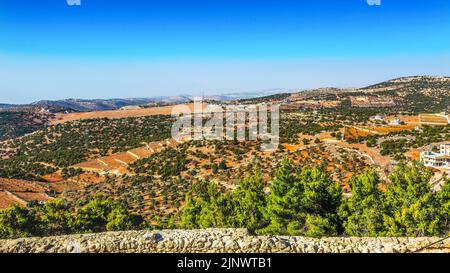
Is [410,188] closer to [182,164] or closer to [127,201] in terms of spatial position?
[127,201]

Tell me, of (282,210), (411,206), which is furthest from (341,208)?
(411,206)

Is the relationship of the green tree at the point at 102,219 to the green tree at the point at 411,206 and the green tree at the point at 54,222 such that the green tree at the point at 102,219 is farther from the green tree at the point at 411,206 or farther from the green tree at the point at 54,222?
the green tree at the point at 411,206

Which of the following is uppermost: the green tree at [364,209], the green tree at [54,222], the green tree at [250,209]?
the green tree at [364,209]

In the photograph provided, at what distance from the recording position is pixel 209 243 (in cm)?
1003

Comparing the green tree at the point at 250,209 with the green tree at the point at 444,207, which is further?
the green tree at the point at 250,209

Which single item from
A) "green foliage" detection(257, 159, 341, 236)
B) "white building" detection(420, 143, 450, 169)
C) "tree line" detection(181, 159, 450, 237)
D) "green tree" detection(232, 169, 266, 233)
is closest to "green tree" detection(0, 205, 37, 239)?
"tree line" detection(181, 159, 450, 237)

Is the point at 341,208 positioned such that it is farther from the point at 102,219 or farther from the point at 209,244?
the point at 102,219

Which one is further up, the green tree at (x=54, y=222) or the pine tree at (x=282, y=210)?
the pine tree at (x=282, y=210)

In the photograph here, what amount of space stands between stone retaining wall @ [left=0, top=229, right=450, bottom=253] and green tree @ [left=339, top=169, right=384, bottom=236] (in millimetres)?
4985

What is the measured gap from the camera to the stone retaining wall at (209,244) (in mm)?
9586

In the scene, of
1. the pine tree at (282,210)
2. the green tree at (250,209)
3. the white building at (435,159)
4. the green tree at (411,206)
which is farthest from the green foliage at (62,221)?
the white building at (435,159)

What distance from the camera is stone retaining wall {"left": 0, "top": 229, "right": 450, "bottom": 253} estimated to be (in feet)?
31.4

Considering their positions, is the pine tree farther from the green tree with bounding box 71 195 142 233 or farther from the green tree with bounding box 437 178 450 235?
the green tree with bounding box 71 195 142 233

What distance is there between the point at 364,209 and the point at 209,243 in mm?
9267
